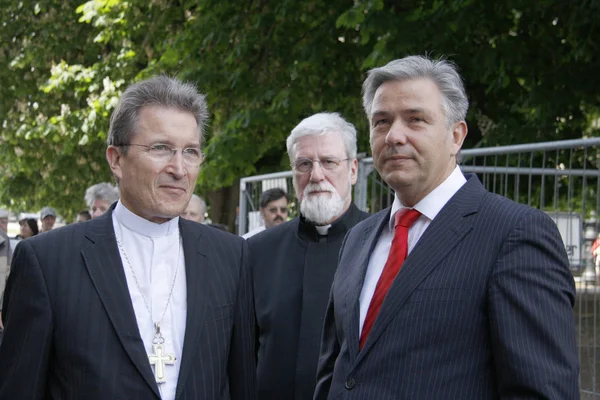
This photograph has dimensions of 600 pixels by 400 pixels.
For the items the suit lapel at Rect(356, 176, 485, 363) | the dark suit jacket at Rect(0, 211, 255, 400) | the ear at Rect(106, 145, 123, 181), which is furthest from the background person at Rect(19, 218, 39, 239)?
the suit lapel at Rect(356, 176, 485, 363)

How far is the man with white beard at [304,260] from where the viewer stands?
4328mm

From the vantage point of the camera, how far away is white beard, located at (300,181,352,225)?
456cm

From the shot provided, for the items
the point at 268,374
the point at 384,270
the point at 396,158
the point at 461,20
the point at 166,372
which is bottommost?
the point at 268,374

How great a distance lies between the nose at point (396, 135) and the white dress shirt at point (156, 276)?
2.82 ft

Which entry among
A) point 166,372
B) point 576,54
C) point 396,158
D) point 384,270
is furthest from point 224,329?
point 576,54

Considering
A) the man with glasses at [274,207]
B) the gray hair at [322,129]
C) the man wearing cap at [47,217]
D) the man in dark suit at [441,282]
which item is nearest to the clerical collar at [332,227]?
the gray hair at [322,129]

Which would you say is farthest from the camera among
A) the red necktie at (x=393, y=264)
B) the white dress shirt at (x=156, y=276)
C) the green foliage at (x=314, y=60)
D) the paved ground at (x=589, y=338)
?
the green foliage at (x=314, y=60)

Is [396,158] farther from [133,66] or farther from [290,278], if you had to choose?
[133,66]

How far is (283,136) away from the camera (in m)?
13.1

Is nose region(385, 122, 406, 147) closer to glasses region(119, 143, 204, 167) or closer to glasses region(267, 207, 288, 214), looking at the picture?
glasses region(119, 143, 204, 167)

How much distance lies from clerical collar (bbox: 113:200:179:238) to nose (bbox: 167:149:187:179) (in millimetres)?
206

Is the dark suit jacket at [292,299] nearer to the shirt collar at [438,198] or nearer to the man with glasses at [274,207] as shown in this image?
the shirt collar at [438,198]

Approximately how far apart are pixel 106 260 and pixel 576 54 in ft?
27.8

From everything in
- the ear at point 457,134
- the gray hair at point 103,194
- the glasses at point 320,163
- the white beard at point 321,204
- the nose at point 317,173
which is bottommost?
the gray hair at point 103,194
